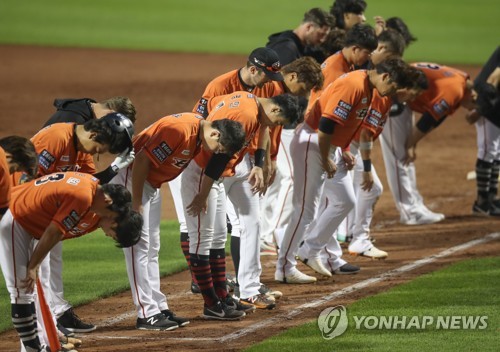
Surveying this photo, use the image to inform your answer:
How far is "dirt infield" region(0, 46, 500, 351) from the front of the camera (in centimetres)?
723

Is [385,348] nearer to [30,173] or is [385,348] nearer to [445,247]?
[30,173]

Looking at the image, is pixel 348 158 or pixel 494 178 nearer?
pixel 348 158

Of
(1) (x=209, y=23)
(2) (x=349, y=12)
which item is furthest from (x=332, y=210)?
(1) (x=209, y=23)

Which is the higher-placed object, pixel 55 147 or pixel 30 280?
pixel 55 147

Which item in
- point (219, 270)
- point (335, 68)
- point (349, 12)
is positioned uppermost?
point (349, 12)

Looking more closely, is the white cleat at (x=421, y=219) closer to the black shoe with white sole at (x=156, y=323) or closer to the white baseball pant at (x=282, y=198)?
the white baseball pant at (x=282, y=198)

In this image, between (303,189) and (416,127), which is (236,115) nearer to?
(303,189)

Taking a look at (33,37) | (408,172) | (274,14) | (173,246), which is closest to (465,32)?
(274,14)

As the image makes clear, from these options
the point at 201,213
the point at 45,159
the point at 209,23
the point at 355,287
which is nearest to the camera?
the point at 45,159

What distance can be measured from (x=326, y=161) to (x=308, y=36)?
205 cm

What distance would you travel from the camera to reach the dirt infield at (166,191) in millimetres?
7234

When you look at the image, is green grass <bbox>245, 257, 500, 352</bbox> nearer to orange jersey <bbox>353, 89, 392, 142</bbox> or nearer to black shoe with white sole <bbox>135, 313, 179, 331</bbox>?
black shoe with white sole <bbox>135, 313, 179, 331</bbox>

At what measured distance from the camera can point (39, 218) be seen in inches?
244

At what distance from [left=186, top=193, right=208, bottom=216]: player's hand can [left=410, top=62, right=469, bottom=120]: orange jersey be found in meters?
4.21
